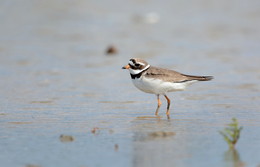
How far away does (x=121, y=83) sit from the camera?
1054 centimetres

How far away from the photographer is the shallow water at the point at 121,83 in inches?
225

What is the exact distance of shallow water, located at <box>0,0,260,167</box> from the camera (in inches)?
225

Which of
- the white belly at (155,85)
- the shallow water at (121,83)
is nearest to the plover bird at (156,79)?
the white belly at (155,85)

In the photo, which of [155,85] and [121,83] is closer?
[155,85]

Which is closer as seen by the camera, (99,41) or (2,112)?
(2,112)

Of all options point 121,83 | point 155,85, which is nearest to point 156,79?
point 155,85

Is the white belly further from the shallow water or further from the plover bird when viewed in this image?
the shallow water

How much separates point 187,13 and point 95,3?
352cm

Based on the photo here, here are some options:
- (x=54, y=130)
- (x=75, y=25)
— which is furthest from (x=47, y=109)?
(x=75, y=25)

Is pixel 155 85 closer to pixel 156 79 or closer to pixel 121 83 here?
pixel 156 79

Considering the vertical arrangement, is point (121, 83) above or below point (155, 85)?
above

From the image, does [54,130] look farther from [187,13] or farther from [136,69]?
[187,13]

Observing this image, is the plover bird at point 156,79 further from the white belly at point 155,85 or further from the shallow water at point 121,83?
the shallow water at point 121,83

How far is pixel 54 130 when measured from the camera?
6.69 metres
